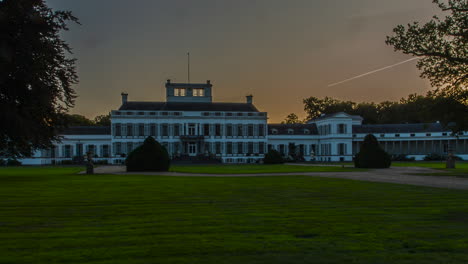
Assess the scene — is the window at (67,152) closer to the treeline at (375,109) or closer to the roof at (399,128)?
the roof at (399,128)

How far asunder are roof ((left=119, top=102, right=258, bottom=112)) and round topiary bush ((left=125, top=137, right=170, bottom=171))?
30.7 m

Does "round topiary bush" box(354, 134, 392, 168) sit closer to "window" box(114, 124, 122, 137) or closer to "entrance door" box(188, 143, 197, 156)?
"entrance door" box(188, 143, 197, 156)

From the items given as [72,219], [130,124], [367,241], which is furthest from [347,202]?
[130,124]

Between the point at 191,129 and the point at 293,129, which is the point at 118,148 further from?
the point at 293,129

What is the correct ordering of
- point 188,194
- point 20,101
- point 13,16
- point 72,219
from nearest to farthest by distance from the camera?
point 72,219 → point 188,194 → point 13,16 → point 20,101

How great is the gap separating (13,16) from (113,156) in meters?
41.5

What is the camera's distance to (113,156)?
200 feet

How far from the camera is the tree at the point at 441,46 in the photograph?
24156mm

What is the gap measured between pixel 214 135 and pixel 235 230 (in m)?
56.7

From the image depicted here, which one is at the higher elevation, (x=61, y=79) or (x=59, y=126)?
(x=61, y=79)

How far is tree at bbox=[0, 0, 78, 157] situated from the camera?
20719 mm

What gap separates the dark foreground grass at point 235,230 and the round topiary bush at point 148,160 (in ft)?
66.5

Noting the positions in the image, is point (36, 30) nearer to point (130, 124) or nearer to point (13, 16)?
point (13, 16)

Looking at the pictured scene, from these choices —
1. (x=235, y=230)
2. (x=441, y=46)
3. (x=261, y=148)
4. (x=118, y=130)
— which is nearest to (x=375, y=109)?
(x=261, y=148)
